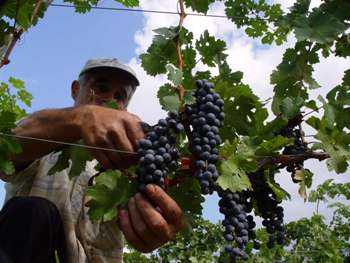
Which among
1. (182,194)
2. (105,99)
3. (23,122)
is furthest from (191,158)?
(105,99)

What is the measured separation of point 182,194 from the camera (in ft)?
6.57

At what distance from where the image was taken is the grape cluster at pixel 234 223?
1.83 metres

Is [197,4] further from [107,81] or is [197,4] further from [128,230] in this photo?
[107,81]

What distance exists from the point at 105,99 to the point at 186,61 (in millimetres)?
1323

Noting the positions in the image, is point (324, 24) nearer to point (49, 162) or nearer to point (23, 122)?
point (23, 122)

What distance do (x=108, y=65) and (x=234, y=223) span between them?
187cm

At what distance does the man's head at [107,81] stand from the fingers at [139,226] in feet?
5.78

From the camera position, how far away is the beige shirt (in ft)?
9.14

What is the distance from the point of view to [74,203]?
289 centimetres

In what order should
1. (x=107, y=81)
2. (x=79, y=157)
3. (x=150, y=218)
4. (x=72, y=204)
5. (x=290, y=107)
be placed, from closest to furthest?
(x=150, y=218) → (x=79, y=157) → (x=290, y=107) → (x=72, y=204) → (x=107, y=81)

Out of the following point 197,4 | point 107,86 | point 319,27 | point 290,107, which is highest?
point 107,86

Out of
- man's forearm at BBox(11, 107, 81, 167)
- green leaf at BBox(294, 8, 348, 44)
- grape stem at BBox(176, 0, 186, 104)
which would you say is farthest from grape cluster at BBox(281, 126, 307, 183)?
man's forearm at BBox(11, 107, 81, 167)

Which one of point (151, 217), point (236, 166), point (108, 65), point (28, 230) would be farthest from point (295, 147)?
point (108, 65)

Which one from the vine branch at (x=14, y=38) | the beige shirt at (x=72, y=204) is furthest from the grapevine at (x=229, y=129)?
the beige shirt at (x=72, y=204)
